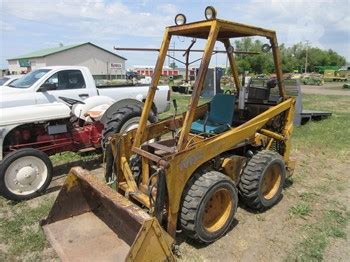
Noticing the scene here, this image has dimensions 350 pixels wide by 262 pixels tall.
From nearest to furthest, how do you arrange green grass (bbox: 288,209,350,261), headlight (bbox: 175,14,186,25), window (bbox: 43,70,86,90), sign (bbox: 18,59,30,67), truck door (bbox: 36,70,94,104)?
green grass (bbox: 288,209,350,261) < headlight (bbox: 175,14,186,25) < truck door (bbox: 36,70,94,104) < window (bbox: 43,70,86,90) < sign (bbox: 18,59,30,67)

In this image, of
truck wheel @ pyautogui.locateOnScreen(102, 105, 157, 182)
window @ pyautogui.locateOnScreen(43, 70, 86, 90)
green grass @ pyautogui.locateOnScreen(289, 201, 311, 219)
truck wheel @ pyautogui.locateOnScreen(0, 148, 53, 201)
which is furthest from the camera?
window @ pyautogui.locateOnScreen(43, 70, 86, 90)

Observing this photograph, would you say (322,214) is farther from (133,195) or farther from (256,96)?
(133,195)

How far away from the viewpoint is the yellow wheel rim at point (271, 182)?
185 inches

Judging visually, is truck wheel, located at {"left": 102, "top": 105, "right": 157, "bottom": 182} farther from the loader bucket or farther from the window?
the window

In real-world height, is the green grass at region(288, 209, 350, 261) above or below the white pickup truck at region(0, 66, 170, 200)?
below

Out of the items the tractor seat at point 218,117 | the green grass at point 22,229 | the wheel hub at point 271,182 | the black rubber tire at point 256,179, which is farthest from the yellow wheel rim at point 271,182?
the green grass at point 22,229

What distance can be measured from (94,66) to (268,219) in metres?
43.5

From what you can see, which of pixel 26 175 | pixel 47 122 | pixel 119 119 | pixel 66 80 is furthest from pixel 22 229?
pixel 66 80

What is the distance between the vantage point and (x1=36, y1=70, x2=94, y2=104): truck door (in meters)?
7.57

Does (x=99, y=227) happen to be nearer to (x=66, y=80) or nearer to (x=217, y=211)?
(x=217, y=211)

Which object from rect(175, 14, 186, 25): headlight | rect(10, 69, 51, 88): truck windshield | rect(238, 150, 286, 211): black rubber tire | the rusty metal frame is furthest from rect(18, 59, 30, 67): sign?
rect(238, 150, 286, 211): black rubber tire

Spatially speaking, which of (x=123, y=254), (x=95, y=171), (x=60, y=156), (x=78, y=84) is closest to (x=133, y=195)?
(x=123, y=254)

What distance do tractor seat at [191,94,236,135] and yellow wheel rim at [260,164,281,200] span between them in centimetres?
83

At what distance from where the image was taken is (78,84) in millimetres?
8070
